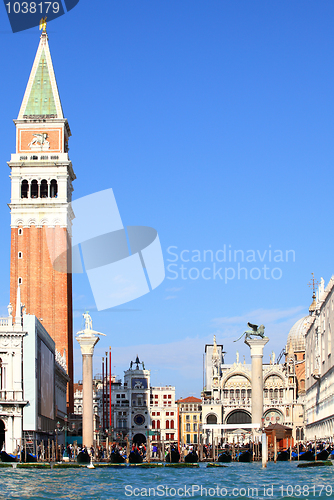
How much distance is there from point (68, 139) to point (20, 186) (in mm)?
Answer: 12275

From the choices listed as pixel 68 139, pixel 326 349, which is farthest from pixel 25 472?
pixel 68 139

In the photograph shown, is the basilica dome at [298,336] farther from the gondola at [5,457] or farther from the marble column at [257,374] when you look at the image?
the gondola at [5,457]

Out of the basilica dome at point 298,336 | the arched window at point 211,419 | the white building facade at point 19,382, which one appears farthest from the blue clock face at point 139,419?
the white building facade at point 19,382

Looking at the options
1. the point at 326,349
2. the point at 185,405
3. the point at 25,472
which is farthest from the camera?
the point at 185,405

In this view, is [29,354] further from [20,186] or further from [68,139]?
[68,139]

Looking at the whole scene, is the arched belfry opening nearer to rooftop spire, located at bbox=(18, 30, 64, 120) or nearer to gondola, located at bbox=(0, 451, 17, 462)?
gondola, located at bbox=(0, 451, 17, 462)

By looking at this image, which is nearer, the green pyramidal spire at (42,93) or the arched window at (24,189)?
the arched window at (24,189)

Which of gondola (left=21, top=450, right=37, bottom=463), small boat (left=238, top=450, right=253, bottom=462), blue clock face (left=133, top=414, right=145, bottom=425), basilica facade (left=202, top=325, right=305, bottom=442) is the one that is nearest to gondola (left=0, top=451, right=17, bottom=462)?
gondola (left=21, top=450, right=37, bottom=463)

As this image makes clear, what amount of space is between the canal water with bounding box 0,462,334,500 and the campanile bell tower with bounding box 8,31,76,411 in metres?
39.1

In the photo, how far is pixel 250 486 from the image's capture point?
32.8m

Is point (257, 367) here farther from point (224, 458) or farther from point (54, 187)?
point (54, 187)

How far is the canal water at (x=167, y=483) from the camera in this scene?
2986cm

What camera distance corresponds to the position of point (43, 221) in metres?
83.2

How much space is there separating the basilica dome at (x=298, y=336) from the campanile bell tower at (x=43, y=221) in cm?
3994
